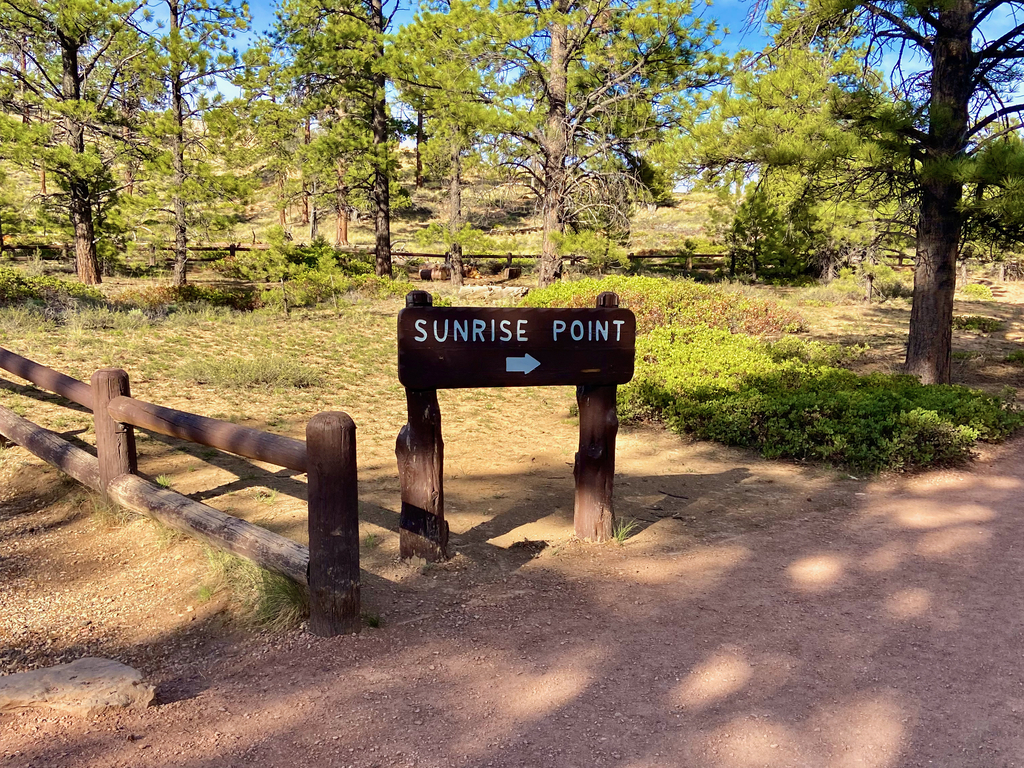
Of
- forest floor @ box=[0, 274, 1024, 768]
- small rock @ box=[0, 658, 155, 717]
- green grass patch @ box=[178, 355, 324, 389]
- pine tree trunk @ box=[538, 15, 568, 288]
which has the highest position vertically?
pine tree trunk @ box=[538, 15, 568, 288]

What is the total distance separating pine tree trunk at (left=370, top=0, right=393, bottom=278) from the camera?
66.3 feet

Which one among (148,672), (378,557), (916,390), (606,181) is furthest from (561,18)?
(148,672)

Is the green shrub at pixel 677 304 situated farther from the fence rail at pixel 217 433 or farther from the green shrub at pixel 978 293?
the green shrub at pixel 978 293

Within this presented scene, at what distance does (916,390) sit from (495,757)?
22.2 feet

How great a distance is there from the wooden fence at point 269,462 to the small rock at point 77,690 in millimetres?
763

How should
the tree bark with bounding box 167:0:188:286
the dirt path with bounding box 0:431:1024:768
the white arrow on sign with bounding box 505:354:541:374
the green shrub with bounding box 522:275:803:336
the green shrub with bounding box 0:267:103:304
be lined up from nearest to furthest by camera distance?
1. the dirt path with bounding box 0:431:1024:768
2. the white arrow on sign with bounding box 505:354:541:374
3. the green shrub with bounding box 522:275:803:336
4. the green shrub with bounding box 0:267:103:304
5. the tree bark with bounding box 167:0:188:286

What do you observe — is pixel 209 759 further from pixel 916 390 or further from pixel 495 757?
pixel 916 390

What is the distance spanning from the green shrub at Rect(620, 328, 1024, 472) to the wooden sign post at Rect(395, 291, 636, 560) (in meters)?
3.23

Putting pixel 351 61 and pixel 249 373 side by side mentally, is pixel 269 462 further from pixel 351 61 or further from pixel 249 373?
pixel 351 61

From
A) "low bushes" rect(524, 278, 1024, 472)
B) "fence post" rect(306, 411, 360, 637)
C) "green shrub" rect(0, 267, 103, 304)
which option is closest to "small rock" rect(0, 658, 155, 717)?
"fence post" rect(306, 411, 360, 637)

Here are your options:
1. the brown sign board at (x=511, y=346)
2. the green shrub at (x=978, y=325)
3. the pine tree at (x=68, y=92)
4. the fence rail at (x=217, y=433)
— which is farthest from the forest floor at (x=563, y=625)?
the pine tree at (x=68, y=92)

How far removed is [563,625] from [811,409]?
4793 millimetres

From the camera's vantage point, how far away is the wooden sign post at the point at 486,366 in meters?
3.82

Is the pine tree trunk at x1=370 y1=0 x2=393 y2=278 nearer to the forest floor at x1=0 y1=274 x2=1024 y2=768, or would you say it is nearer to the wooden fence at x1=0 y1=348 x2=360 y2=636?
the forest floor at x1=0 y1=274 x2=1024 y2=768
